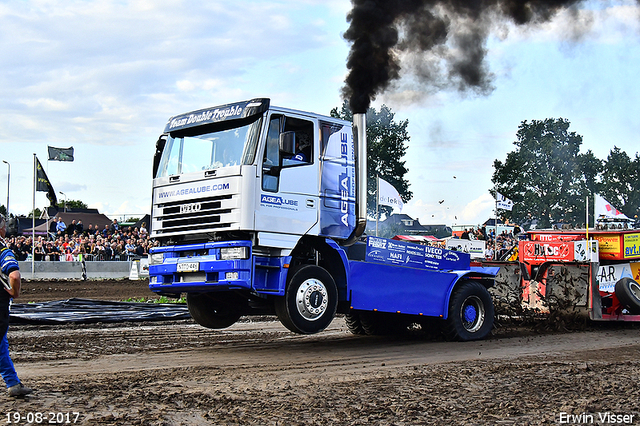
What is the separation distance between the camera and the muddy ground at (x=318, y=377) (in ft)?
18.1

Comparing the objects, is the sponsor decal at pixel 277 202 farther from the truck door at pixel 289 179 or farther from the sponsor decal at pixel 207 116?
the sponsor decal at pixel 207 116

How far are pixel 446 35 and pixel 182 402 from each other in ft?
31.2

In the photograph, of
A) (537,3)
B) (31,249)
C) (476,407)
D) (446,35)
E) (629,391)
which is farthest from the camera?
(31,249)

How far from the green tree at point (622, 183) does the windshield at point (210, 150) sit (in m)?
62.8

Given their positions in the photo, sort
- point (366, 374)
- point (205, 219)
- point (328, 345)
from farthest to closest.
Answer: point (328, 345) → point (205, 219) → point (366, 374)

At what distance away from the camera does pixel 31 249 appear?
1108 inches

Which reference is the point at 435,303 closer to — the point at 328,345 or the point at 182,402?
the point at 328,345

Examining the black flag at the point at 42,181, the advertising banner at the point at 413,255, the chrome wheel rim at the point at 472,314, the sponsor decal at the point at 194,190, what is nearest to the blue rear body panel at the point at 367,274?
the advertising banner at the point at 413,255

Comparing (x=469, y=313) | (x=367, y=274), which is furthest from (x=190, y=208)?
(x=469, y=313)

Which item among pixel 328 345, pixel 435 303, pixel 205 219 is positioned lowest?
pixel 328 345

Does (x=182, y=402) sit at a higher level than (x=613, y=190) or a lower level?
lower

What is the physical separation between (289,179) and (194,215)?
4.47 ft

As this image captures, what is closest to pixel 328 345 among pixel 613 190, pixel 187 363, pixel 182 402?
pixel 187 363

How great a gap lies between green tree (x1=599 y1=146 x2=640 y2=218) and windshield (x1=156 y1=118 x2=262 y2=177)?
6285 cm
